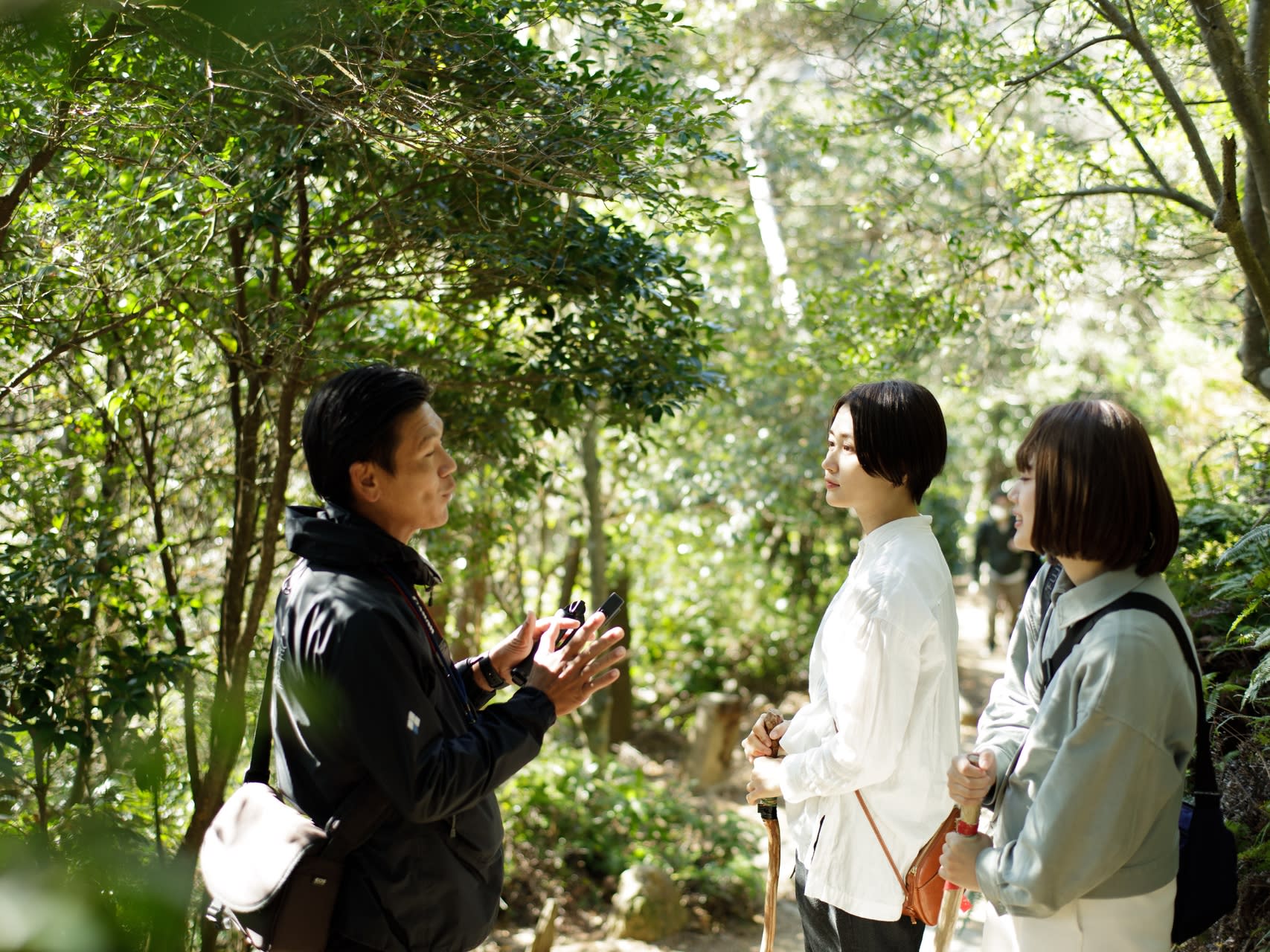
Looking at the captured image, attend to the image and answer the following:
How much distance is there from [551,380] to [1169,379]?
11.4 meters

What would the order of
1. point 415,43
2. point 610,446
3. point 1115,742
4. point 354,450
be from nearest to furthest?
point 1115,742
point 354,450
point 415,43
point 610,446

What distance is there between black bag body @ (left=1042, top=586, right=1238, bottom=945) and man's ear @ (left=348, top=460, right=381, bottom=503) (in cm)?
137

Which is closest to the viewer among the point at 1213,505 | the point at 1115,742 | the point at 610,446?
the point at 1115,742

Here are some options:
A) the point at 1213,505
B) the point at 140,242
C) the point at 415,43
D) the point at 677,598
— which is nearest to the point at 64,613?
the point at 140,242

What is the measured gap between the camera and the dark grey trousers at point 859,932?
229 cm

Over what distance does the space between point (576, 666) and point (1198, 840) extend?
122 cm

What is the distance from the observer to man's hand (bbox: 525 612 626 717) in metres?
2.08

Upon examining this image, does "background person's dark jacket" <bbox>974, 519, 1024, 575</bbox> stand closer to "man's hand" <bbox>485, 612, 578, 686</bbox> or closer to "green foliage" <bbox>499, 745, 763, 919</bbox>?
"green foliage" <bbox>499, 745, 763, 919</bbox>

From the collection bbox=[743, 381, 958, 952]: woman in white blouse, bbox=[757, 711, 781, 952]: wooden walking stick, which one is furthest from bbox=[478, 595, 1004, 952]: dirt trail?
bbox=[743, 381, 958, 952]: woman in white blouse

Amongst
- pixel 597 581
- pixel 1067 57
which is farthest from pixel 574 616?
pixel 597 581

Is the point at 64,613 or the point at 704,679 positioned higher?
the point at 64,613

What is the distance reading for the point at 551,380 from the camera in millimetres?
3850

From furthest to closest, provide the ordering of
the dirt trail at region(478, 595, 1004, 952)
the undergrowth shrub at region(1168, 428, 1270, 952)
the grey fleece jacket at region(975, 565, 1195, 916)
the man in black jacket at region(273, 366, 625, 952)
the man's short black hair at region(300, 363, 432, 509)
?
the dirt trail at region(478, 595, 1004, 952), the undergrowth shrub at region(1168, 428, 1270, 952), the man's short black hair at region(300, 363, 432, 509), the man in black jacket at region(273, 366, 625, 952), the grey fleece jacket at region(975, 565, 1195, 916)

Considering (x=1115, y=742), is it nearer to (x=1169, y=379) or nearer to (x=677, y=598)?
(x=677, y=598)
